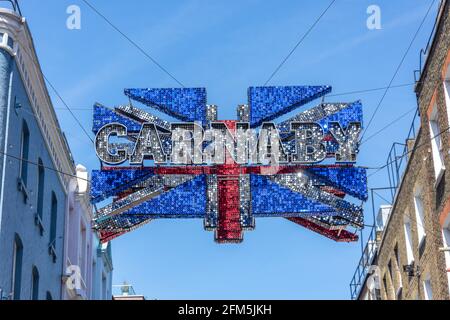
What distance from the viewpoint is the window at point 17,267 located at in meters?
24.3

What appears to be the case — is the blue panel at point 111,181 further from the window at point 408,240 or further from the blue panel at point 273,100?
the window at point 408,240

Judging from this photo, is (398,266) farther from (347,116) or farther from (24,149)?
(24,149)

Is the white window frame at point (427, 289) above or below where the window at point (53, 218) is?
below

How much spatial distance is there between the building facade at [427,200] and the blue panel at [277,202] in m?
4.05

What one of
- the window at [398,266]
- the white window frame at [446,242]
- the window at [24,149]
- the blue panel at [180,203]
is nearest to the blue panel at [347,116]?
the blue panel at [180,203]

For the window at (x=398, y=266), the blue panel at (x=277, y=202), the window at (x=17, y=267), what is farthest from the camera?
the window at (x=398, y=266)

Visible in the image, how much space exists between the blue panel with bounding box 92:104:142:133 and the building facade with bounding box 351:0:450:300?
6456 millimetres

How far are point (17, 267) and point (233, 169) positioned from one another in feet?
23.0

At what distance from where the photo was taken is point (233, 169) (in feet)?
67.7

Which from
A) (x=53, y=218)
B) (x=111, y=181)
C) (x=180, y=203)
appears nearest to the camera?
(x=180, y=203)

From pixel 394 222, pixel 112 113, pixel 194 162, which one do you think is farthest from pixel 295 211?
pixel 394 222

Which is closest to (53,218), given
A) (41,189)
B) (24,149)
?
(41,189)

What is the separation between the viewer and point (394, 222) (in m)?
33.4
